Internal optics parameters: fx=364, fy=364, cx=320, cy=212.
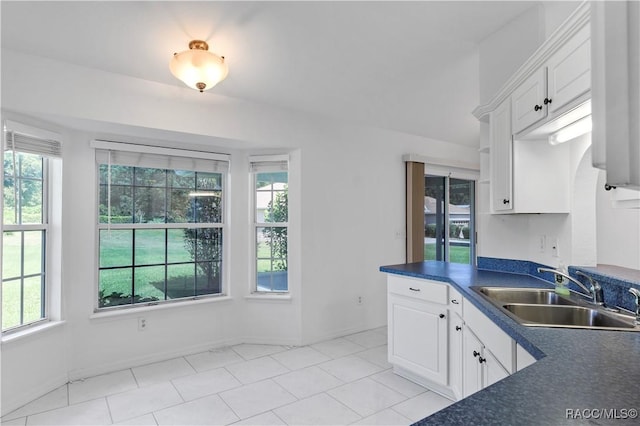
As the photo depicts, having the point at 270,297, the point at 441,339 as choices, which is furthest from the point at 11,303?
the point at 441,339

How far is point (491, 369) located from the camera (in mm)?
1854

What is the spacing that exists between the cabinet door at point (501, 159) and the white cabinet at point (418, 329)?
73 cm

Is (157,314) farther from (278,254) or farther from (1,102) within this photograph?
(1,102)

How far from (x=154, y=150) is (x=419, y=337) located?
9.70ft

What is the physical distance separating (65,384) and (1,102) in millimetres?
2260

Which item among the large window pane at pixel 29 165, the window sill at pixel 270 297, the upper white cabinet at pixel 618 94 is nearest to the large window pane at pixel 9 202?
the large window pane at pixel 29 165

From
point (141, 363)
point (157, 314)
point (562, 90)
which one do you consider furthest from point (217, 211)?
point (562, 90)

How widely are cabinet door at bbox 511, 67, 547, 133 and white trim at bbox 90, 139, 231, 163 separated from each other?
2827 millimetres

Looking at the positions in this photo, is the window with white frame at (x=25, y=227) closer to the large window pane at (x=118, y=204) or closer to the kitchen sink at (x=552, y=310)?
the large window pane at (x=118, y=204)

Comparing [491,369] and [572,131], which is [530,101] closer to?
[572,131]

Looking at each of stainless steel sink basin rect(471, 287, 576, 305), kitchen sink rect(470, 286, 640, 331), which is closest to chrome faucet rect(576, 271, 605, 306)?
kitchen sink rect(470, 286, 640, 331)

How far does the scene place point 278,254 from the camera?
416 cm

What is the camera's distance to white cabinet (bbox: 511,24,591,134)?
1.55 metres

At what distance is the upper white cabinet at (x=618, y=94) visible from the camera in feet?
1.17
